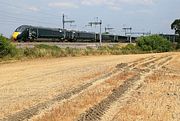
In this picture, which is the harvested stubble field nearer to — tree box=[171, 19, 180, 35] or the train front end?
the train front end

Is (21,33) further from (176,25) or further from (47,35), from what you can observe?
(176,25)

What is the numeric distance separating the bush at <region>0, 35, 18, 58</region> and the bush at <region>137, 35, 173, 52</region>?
Answer: 47.7m

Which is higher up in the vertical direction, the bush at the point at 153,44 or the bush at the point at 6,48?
the bush at the point at 6,48

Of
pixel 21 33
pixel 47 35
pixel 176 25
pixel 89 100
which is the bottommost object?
pixel 89 100

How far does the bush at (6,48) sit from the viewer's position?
36.7 metres

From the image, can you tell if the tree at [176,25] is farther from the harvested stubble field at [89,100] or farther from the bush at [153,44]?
the harvested stubble field at [89,100]

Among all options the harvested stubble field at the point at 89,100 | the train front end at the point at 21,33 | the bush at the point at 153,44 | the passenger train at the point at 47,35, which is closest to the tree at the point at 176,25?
the bush at the point at 153,44

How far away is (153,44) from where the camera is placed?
285 ft

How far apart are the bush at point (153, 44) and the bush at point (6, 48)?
1879 inches

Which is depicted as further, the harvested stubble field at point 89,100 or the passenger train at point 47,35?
the passenger train at point 47,35

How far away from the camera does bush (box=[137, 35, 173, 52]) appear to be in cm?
8375

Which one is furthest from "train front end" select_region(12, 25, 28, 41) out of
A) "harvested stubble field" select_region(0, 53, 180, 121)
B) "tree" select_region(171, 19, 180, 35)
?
"tree" select_region(171, 19, 180, 35)

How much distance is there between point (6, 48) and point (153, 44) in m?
54.3

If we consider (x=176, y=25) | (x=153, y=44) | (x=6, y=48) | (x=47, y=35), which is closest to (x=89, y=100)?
(x=6, y=48)
